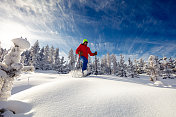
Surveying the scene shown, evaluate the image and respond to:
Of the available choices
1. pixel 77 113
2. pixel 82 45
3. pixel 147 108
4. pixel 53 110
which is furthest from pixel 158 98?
pixel 82 45

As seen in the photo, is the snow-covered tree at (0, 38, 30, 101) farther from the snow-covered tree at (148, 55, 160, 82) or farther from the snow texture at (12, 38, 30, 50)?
the snow-covered tree at (148, 55, 160, 82)

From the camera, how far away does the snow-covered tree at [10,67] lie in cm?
154

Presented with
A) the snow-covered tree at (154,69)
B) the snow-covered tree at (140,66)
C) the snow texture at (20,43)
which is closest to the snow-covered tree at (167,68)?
the snow-covered tree at (140,66)

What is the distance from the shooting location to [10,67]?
1592 mm

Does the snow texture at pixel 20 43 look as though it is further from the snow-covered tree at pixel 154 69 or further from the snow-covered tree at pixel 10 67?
the snow-covered tree at pixel 154 69

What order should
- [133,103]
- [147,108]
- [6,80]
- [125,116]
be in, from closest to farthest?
[125,116] < [147,108] < [133,103] < [6,80]

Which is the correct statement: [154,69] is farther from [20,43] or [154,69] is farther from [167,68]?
[20,43]

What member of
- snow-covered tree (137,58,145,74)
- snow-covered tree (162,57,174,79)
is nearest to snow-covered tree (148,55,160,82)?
snow-covered tree (162,57,174,79)

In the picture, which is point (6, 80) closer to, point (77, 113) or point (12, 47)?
point (12, 47)

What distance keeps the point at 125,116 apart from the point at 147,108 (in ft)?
1.36

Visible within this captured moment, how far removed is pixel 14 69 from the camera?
1.62m

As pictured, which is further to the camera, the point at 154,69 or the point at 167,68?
the point at 167,68

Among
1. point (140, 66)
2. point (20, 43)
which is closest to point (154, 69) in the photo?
point (20, 43)

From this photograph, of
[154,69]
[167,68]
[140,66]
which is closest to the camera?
[154,69]
